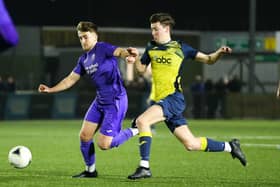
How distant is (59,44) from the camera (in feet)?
165

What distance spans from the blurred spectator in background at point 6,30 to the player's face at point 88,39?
5032 millimetres

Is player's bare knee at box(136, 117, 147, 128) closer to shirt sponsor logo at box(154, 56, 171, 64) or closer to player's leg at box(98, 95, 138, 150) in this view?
player's leg at box(98, 95, 138, 150)

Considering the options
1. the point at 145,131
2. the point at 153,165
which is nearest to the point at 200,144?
the point at 145,131

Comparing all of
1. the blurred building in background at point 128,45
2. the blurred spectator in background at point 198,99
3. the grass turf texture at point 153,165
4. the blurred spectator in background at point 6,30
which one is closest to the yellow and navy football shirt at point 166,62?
the grass turf texture at point 153,165

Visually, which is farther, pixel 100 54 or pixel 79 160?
pixel 79 160

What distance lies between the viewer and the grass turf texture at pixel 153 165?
1156cm

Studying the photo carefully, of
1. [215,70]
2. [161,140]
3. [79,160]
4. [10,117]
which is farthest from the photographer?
[215,70]

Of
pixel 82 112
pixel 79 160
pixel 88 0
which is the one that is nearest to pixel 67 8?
pixel 88 0

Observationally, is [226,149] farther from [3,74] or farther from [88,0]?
[88,0]

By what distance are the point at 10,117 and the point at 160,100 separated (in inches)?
901

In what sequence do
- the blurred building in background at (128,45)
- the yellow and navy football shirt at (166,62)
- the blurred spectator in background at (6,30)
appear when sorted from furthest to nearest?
1. the blurred building in background at (128,45)
2. the yellow and navy football shirt at (166,62)
3. the blurred spectator in background at (6,30)

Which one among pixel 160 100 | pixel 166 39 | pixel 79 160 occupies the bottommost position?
pixel 79 160

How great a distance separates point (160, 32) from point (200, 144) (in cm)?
156

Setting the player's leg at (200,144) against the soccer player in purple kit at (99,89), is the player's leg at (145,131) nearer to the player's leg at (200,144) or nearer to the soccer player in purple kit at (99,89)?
the player's leg at (200,144)
